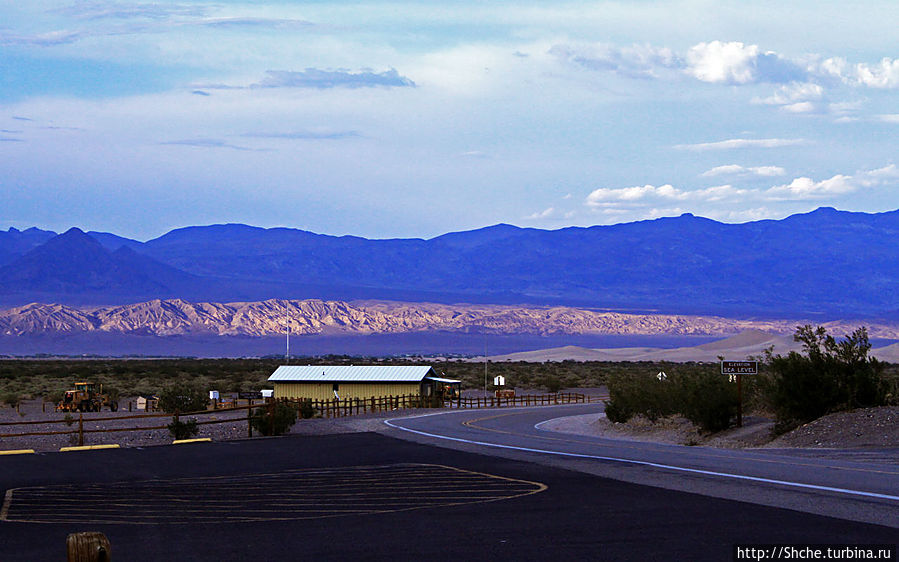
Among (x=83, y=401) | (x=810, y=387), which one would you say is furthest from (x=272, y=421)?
(x=83, y=401)

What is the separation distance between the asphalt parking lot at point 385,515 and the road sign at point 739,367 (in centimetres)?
1134

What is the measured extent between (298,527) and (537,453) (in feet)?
39.5

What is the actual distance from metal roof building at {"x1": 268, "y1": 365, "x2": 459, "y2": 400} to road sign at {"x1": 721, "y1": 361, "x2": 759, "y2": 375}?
108ft

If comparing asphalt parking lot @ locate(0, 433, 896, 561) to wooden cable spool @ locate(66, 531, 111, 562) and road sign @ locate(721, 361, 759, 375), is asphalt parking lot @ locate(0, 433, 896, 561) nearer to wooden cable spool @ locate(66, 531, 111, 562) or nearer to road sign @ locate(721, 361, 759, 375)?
wooden cable spool @ locate(66, 531, 111, 562)

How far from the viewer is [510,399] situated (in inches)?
2847

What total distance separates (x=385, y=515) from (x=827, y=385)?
1930 centimetres

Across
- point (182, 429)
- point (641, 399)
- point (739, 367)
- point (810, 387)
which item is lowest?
point (182, 429)

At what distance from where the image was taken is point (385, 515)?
47.2 ft

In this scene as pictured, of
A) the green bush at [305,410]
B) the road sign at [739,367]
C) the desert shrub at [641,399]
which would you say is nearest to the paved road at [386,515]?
the road sign at [739,367]

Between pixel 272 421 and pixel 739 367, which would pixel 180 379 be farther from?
pixel 739 367

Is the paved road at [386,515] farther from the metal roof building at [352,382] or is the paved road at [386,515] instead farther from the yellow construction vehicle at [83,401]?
the metal roof building at [352,382]

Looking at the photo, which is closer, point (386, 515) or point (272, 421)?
point (386, 515)

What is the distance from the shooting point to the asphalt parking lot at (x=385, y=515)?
38.3 ft

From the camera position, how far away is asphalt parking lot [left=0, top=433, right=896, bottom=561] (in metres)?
11.7
